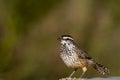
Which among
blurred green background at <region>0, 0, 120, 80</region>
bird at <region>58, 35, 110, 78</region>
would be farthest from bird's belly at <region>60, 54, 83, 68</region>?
blurred green background at <region>0, 0, 120, 80</region>

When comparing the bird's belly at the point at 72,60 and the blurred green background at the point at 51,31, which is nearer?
the bird's belly at the point at 72,60

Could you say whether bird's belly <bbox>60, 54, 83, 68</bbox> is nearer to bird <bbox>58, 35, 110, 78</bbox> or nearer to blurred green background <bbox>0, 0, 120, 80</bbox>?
bird <bbox>58, 35, 110, 78</bbox>

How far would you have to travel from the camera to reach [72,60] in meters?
13.8

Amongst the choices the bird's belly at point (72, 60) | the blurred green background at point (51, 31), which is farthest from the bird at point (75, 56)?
the blurred green background at point (51, 31)

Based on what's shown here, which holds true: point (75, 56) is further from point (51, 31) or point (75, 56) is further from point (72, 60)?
point (51, 31)

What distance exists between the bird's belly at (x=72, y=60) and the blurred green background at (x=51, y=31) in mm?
4079

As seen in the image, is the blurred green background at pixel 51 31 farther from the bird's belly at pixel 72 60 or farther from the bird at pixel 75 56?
the bird's belly at pixel 72 60

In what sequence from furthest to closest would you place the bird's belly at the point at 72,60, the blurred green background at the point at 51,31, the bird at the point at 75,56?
the blurred green background at the point at 51,31 → the bird at the point at 75,56 → the bird's belly at the point at 72,60

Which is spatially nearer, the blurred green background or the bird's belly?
the bird's belly

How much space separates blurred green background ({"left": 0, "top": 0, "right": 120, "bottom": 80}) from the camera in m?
18.6

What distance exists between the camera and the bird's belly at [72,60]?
13688 mm

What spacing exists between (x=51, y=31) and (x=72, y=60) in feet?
20.2

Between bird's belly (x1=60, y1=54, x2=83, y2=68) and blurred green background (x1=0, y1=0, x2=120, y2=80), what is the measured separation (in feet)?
13.4

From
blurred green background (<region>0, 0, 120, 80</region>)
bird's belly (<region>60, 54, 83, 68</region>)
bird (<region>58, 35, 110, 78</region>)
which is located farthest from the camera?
blurred green background (<region>0, 0, 120, 80</region>)
